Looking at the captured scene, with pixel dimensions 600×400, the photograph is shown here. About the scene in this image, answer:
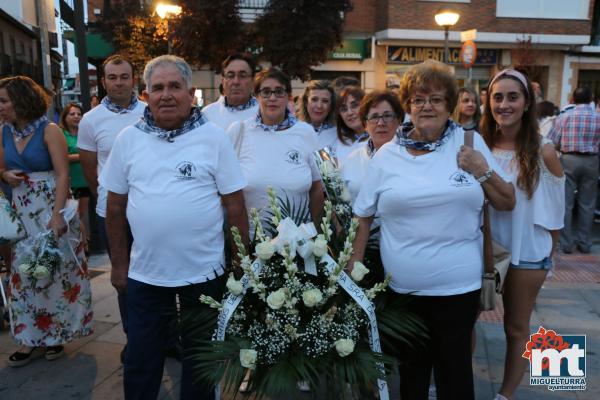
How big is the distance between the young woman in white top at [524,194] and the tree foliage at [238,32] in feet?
38.6

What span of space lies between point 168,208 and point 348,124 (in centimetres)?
190

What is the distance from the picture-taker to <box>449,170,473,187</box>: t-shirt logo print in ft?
7.50

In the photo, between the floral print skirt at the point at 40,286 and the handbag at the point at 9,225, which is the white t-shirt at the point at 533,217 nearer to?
the floral print skirt at the point at 40,286

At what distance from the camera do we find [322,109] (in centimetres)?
429

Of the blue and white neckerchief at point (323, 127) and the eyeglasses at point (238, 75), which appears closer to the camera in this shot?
the eyeglasses at point (238, 75)

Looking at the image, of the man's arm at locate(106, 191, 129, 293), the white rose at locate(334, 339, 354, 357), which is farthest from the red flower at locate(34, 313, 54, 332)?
the white rose at locate(334, 339, 354, 357)

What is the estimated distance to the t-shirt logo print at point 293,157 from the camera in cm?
324

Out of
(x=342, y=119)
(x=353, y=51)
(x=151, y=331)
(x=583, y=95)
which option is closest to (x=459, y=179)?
(x=151, y=331)

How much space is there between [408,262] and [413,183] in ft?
1.23

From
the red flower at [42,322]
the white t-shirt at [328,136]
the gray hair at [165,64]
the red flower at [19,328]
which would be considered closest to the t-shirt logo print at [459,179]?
the gray hair at [165,64]

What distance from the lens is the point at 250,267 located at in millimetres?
2178

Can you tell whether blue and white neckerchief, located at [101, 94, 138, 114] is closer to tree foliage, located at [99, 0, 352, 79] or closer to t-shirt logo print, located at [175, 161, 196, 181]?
t-shirt logo print, located at [175, 161, 196, 181]

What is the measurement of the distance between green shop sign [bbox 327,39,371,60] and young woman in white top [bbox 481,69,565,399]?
15553mm

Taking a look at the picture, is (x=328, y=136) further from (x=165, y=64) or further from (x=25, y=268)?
(x=25, y=268)
